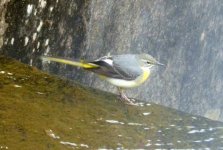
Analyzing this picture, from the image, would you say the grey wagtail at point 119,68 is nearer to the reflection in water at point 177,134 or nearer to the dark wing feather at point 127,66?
the dark wing feather at point 127,66

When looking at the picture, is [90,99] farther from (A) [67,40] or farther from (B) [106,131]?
(A) [67,40]

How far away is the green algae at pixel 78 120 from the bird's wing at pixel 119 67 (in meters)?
0.52

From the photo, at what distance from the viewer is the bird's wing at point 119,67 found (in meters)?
4.90

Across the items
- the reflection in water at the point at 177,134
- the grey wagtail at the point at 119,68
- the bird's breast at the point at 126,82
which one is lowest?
the reflection in water at the point at 177,134

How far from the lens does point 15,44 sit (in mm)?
5023

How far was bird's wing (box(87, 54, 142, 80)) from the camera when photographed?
16.1ft

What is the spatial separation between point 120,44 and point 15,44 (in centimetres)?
152

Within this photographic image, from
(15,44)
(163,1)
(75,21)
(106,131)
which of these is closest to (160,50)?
(163,1)

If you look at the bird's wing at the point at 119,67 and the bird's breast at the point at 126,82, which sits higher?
the bird's wing at the point at 119,67

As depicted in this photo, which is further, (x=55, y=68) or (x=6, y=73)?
(x=55, y=68)

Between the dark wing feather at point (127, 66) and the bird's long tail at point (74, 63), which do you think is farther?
the dark wing feather at point (127, 66)

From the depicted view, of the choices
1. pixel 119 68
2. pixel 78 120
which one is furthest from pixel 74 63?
pixel 78 120

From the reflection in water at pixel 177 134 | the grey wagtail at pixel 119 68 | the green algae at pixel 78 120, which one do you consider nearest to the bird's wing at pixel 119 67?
the grey wagtail at pixel 119 68

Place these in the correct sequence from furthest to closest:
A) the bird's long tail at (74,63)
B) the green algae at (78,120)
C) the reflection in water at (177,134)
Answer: the bird's long tail at (74,63) < the reflection in water at (177,134) < the green algae at (78,120)
